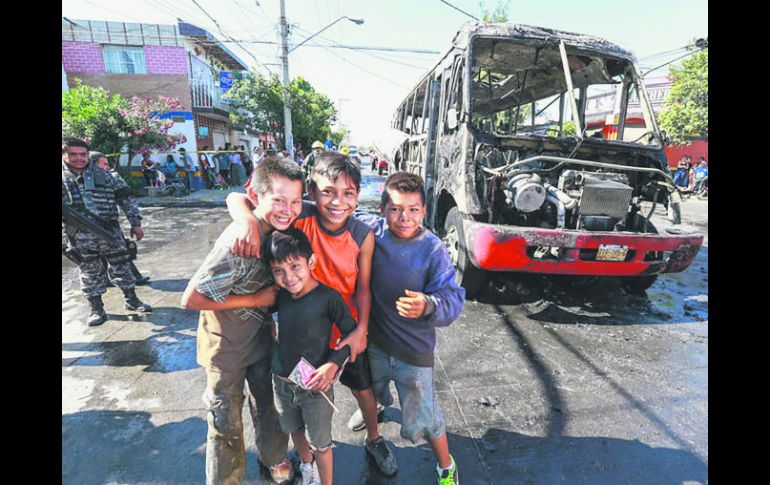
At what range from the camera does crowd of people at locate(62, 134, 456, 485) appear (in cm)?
142

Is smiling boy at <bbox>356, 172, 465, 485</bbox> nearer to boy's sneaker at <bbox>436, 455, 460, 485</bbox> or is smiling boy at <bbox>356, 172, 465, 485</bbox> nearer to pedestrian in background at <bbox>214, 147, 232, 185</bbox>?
boy's sneaker at <bbox>436, 455, 460, 485</bbox>

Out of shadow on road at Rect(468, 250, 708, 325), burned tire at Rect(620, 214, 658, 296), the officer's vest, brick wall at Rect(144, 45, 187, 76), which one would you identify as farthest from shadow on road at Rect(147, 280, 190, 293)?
brick wall at Rect(144, 45, 187, 76)

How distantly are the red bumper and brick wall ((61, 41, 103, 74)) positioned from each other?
20914 millimetres

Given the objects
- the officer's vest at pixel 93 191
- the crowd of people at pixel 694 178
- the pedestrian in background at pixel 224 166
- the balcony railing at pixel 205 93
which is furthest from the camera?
the balcony railing at pixel 205 93

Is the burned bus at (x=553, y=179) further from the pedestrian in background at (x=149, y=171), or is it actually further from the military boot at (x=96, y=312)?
the pedestrian in background at (x=149, y=171)

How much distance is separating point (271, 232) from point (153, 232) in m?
6.87

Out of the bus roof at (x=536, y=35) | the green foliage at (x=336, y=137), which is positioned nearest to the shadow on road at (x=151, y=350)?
the bus roof at (x=536, y=35)

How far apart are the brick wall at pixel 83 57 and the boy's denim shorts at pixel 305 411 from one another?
70.0 ft

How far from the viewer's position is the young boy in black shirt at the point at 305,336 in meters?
1.39

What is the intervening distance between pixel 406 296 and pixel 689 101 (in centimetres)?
2069

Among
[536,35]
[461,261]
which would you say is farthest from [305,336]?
[536,35]

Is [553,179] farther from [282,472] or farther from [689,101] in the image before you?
[689,101]
